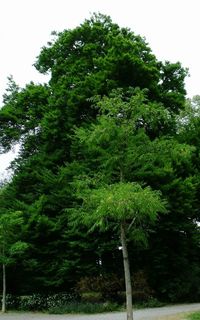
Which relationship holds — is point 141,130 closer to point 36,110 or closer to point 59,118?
point 59,118

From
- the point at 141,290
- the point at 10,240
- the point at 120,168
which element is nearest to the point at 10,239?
the point at 10,240

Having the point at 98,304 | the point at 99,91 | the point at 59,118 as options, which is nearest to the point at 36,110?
the point at 59,118

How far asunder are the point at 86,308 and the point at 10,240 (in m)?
4.60

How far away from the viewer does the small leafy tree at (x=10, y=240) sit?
2033cm

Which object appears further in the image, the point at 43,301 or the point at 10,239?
the point at 43,301

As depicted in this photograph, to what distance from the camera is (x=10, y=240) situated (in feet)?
70.1

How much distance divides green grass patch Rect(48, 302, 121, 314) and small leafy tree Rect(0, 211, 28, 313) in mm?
2806

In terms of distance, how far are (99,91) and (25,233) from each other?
746 cm

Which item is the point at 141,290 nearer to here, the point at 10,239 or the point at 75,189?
the point at 75,189

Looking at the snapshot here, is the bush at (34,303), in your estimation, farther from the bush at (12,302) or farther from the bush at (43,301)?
the bush at (12,302)

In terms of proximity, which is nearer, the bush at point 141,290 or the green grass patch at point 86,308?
the green grass patch at point 86,308

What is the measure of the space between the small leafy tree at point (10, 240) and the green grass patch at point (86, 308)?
2806mm

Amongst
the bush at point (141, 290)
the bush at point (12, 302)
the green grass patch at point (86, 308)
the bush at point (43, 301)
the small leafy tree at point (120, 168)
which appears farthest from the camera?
the bush at point (12, 302)

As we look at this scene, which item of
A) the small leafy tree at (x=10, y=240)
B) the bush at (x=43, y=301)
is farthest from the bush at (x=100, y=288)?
the small leafy tree at (x=10, y=240)
